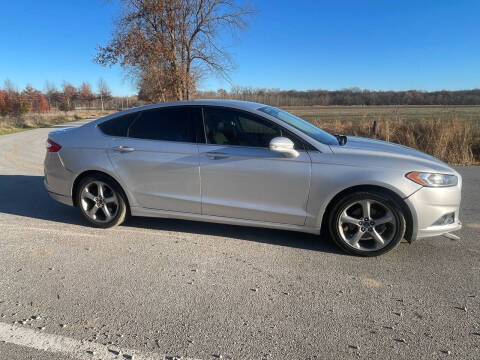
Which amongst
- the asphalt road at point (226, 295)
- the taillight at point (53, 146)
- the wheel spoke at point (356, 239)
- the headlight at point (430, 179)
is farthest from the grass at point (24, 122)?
the headlight at point (430, 179)

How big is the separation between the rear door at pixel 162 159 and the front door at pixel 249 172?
0.15 m

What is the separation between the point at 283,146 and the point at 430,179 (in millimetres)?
1511

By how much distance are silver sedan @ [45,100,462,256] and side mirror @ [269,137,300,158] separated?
10 millimetres

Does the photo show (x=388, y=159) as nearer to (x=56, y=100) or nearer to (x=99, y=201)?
(x=99, y=201)

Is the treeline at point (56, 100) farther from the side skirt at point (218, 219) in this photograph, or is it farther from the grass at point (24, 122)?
the side skirt at point (218, 219)

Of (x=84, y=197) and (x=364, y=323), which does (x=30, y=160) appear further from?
(x=364, y=323)

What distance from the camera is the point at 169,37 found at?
15.5 metres

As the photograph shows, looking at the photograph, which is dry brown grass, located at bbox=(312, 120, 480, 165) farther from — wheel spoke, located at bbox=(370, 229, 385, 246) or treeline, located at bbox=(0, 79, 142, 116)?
treeline, located at bbox=(0, 79, 142, 116)

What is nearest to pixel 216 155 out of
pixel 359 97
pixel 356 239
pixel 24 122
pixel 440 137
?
pixel 356 239

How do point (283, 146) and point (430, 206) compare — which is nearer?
point (430, 206)

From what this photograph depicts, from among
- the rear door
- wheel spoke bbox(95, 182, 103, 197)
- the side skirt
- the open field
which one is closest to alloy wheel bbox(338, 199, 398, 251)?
the side skirt

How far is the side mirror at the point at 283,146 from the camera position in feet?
10.7

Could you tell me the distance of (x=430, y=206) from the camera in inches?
125

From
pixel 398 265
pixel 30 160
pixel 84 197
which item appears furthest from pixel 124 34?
pixel 398 265
